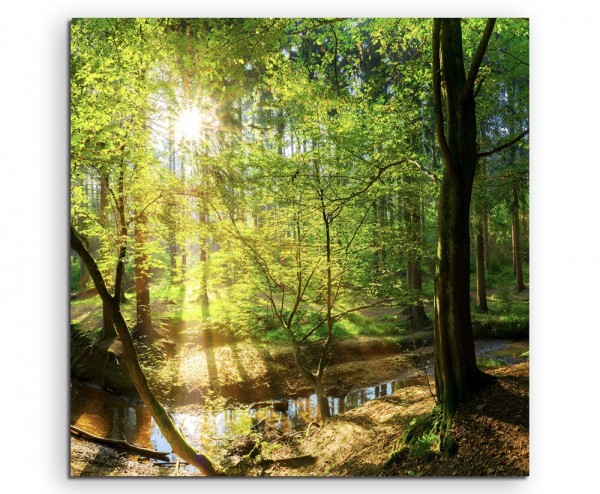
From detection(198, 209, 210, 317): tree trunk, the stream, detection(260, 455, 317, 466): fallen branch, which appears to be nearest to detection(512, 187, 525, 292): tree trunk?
the stream

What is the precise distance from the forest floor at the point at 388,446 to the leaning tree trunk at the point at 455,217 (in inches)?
10.1

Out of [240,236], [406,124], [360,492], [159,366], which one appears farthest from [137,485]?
[406,124]

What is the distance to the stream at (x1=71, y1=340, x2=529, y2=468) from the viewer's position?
2580 millimetres

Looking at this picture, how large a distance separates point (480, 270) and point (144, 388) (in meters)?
2.96

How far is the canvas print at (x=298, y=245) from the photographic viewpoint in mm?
2412

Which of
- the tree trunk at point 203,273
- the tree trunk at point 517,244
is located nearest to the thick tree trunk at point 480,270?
the tree trunk at point 517,244

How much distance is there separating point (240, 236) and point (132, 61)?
1709 mm

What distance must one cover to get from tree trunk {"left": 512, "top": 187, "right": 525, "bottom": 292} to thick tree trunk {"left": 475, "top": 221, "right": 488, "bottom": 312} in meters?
0.24

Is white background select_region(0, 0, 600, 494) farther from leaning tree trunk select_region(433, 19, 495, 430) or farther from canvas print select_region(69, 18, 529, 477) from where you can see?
leaning tree trunk select_region(433, 19, 495, 430)

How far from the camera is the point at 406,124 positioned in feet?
9.59

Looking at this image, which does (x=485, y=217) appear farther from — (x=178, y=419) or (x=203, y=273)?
(x=178, y=419)

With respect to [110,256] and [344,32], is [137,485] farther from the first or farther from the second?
[344,32]
